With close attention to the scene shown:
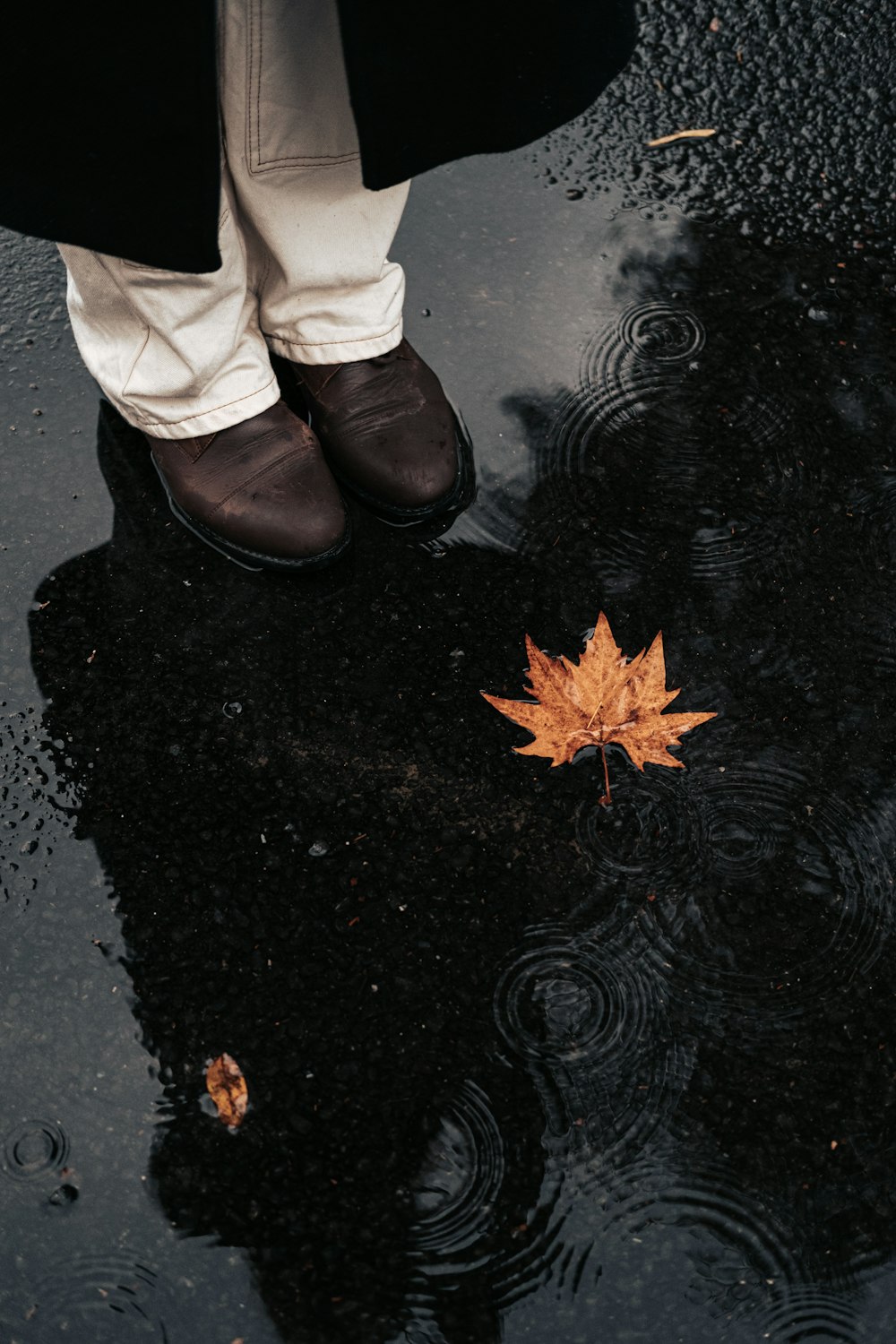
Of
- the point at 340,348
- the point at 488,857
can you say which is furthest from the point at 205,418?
the point at 488,857

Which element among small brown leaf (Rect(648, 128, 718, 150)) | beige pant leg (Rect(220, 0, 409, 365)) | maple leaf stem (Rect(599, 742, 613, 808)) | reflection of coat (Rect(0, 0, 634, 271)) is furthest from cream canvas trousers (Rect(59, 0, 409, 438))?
small brown leaf (Rect(648, 128, 718, 150))

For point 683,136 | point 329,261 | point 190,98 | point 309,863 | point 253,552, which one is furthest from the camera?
point 683,136

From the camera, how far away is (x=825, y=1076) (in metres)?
1.59

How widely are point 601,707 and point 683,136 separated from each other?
1563 mm

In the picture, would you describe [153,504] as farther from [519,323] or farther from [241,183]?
[519,323]

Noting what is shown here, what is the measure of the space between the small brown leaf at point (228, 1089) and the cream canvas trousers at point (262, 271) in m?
1.06

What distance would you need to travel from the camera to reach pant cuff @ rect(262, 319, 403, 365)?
2002 mm

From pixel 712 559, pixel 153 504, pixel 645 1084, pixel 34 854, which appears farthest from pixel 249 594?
pixel 645 1084

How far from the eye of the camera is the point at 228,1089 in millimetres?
1560

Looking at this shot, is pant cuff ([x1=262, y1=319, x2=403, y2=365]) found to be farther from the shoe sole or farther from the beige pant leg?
the shoe sole

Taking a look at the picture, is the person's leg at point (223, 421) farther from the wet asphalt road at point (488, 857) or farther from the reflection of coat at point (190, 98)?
the reflection of coat at point (190, 98)

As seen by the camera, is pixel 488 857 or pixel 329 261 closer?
pixel 488 857

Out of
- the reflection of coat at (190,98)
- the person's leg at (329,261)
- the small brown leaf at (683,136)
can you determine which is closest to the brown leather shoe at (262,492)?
the person's leg at (329,261)

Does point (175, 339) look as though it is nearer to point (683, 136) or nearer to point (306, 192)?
point (306, 192)
